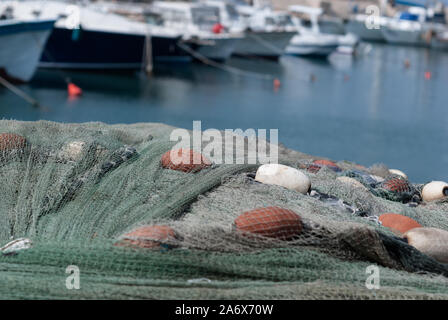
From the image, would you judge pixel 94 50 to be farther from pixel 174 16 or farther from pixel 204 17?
pixel 204 17

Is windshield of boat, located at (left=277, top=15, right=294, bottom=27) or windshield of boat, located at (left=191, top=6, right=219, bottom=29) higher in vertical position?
windshield of boat, located at (left=191, top=6, right=219, bottom=29)

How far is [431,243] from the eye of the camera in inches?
138

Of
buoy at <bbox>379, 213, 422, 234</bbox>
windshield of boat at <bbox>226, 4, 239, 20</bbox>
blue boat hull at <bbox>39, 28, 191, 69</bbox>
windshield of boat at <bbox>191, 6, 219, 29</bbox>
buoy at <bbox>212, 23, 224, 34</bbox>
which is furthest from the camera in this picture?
windshield of boat at <bbox>226, 4, 239, 20</bbox>

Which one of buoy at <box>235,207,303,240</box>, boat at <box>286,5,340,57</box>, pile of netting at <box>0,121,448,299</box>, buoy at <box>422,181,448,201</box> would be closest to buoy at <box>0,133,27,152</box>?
pile of netting at <box>0,121,448,299</box>

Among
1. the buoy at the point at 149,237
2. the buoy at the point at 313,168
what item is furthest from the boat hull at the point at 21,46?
the buoy at the point at 149,237

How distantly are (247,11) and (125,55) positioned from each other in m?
13.2

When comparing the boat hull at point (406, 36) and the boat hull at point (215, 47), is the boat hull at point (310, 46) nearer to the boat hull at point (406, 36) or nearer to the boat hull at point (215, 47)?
the boat hull at point (215, 47)

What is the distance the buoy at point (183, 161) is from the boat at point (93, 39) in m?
20.0

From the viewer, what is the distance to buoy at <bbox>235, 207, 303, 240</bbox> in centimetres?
312

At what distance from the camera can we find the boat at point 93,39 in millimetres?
23172

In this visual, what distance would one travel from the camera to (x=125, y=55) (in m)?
24.8

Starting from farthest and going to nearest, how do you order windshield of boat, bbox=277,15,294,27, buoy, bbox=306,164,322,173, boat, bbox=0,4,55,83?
windshield of boat, bbox=277,15,294,27
boat, bbox=0,4,55,83
buoy, bbox=306,164,322,173

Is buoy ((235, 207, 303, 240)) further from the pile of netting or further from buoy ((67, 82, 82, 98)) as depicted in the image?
buoy ((67, 82, 82, 98))
